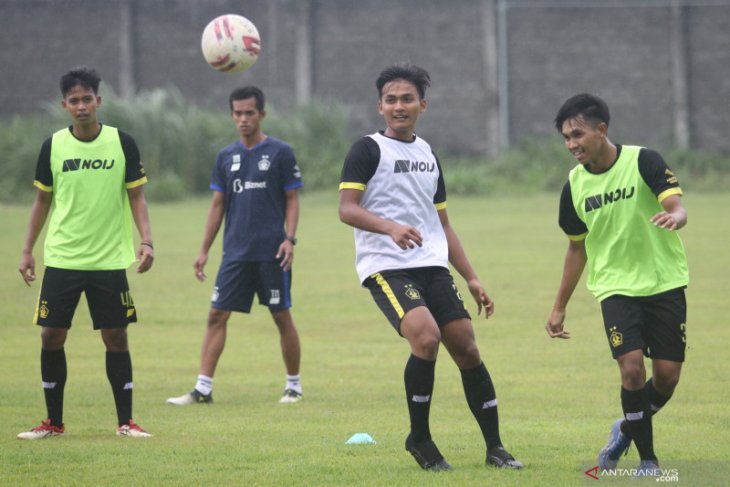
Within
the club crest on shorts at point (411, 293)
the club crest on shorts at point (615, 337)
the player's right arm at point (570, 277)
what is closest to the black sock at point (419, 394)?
the club crest on shorts at point (411, 293)

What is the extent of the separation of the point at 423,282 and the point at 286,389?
3.50 m

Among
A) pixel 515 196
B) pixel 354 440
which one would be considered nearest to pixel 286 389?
pixel 354 440

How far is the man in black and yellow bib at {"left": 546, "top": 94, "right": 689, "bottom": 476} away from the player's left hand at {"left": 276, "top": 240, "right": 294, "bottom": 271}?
375cm

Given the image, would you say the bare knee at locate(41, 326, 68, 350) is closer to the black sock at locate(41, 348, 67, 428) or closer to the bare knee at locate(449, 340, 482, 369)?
A: the black sock at locate(41, 348, 67, 428)

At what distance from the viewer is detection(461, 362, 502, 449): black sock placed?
23.8ft

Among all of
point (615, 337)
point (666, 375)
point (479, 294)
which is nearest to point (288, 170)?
point (479, 294)

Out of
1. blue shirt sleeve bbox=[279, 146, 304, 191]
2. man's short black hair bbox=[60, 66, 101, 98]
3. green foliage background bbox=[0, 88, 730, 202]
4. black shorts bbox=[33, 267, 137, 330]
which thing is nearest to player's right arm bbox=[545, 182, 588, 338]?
black shorts bbox=[33, 267, 137, 330]

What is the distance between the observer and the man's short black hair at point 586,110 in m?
7.07

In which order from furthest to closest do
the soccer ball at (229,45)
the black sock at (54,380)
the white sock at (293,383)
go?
the soccer ball at (229,45) < the white sock at (293,383) < the black sock at (54,380)

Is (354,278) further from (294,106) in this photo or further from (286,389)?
(294,106)

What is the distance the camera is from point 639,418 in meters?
6.89

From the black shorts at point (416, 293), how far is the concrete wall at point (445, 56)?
29477 mm

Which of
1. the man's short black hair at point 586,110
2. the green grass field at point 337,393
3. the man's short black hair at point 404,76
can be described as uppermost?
the man's short black hair at point 404,76

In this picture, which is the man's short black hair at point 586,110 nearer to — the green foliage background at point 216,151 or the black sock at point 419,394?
the black sock at point 419,394
